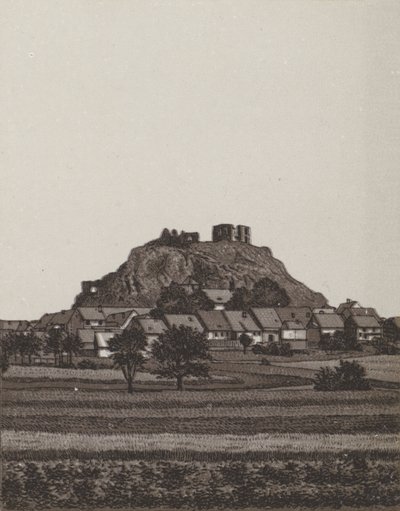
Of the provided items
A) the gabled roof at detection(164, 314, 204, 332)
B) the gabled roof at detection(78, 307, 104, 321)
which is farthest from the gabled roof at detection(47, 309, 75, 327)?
the gabled roof at detection(164, 314, 204, 332)

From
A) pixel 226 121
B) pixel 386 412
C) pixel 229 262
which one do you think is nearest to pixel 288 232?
pixel 229 262

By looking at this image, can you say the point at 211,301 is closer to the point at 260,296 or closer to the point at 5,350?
the point at 260,296

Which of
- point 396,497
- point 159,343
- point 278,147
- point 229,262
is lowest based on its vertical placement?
point 396,497

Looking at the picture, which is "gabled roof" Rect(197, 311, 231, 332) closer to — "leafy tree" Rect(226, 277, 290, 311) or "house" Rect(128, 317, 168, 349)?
"leafy tree" Rect(226, 277, 290, 311)

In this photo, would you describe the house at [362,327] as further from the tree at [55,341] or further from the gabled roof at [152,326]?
the tree at [55,341]

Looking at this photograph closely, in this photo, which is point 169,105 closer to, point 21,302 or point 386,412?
point 21,302

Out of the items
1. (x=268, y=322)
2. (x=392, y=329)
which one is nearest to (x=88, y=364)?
(x=268, y=322)
